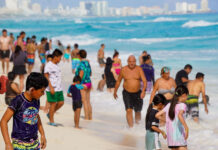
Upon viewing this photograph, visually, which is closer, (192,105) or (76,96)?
(76,96)

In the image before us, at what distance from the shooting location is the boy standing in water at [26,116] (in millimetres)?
3559

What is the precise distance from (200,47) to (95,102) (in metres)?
25.5

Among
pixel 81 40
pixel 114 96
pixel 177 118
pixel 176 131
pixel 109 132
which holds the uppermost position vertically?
pixel 177 118

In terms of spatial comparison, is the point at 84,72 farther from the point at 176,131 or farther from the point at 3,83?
the point at 176,131

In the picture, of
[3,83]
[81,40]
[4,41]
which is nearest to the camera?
[3,83]

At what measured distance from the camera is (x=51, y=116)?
7656 millimetres

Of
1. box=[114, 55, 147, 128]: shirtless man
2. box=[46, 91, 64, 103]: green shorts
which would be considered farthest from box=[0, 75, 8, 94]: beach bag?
box=[114, 55, 147, 128]: shirtless man

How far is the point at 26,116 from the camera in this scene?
12.2ft

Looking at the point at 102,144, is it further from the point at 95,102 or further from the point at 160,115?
the point at 95,102

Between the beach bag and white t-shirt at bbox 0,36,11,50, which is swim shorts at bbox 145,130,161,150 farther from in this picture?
white t-shirt at bbox 0,36,11,50

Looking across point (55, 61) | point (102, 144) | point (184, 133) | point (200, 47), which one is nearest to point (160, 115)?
point (184, 133)

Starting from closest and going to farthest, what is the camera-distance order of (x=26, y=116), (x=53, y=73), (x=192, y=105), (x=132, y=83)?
(x=26, y=116), (x=53, y=73), (x=132, y=83), (x=192, y=105)

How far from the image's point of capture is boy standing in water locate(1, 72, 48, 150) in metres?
3.56

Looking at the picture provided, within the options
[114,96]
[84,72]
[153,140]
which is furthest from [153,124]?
[84,72]
